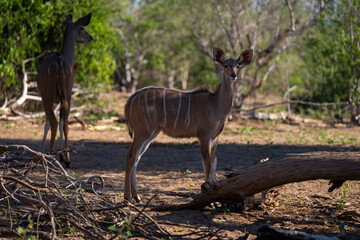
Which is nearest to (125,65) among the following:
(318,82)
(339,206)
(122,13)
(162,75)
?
(122,13)

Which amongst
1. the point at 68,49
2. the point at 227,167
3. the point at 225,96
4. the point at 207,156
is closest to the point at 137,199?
the point at 207,156

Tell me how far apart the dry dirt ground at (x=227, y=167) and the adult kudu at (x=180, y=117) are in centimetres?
44

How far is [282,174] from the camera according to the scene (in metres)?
3.52

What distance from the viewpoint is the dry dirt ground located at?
3693mm

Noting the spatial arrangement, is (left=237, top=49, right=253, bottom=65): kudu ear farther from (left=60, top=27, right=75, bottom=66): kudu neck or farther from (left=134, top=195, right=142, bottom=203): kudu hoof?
(left=60, top=27, right=75, bottom=66): kudu neck

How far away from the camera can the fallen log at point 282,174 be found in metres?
3.38

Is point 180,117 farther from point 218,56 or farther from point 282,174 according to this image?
point 282,174

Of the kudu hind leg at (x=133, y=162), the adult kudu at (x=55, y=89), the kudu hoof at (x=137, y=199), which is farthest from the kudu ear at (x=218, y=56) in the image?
the adult kudu at (x=55, y=89)

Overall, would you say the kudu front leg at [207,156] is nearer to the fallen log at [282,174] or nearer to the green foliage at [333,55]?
the fallen log at [282,174]

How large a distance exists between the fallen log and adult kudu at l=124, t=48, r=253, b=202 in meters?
0.50

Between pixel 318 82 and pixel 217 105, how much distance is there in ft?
34.6

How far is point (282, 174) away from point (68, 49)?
420 centimetres

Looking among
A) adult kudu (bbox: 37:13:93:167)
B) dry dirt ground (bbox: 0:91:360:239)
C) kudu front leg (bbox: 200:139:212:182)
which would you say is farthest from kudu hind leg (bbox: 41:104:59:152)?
kudu front leg (bbox: 200:139:212:182)

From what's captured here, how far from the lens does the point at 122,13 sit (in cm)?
2011
